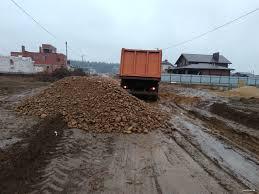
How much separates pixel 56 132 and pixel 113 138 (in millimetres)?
1776

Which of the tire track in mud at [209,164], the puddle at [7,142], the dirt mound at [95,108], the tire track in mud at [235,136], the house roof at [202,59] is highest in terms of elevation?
the house roof at [202,59]

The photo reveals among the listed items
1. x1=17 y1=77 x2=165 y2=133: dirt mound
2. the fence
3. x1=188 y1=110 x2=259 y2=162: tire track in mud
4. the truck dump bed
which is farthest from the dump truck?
the fence

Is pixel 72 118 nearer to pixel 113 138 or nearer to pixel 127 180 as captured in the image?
pixel 113 138

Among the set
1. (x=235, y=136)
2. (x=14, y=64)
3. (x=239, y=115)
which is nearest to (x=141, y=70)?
(x=239, y=115)

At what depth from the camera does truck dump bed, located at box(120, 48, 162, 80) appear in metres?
21.9

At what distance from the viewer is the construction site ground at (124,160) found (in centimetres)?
677

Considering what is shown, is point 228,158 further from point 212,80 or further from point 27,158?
point 212,80

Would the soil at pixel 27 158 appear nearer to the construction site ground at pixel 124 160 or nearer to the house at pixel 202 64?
the construction site ground at pixel 124 160

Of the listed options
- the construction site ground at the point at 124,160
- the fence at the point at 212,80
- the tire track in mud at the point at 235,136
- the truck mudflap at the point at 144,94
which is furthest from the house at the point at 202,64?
the construction site ground at the point at 124,160

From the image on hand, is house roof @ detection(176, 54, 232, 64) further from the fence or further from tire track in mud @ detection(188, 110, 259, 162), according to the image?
tire track in mud @ detection(188, 110, 259, 162)

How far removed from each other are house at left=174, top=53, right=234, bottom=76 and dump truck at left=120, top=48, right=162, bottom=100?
1784 inches

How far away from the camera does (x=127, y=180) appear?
7.10m

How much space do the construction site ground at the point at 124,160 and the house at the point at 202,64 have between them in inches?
2122

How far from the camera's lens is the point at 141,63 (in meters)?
22.2
